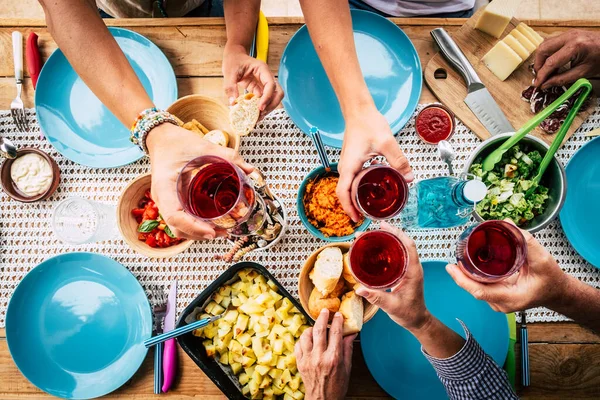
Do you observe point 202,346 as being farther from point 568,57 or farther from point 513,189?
point 568,57

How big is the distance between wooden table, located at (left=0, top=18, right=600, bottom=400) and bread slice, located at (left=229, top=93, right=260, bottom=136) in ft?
0.80

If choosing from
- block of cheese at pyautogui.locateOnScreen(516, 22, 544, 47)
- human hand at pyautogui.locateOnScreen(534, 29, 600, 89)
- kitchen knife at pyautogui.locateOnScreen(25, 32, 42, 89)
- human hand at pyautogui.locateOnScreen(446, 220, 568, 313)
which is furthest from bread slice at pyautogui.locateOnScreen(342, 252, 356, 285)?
kitchen knife at pyautogui.locateOnScreen(25, 32, 42, 89)

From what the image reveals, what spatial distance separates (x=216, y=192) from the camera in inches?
45.3

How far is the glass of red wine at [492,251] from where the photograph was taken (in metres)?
1.08

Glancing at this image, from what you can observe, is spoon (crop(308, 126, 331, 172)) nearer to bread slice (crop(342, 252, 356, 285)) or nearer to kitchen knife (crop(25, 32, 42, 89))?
bread slice (crop(342, 252, 356, 285))

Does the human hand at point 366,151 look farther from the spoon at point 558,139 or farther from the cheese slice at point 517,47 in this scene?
the cheese slice at point 517,47

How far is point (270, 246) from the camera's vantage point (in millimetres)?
1412

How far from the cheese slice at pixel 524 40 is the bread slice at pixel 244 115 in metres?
1.00

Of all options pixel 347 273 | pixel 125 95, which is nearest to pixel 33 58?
pixel 125 95

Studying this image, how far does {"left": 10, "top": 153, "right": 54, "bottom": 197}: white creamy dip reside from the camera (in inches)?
56.4

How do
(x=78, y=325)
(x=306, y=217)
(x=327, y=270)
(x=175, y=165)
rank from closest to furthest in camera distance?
(x=175, y=165) < (x=327, y=270) < (x=306, y=217) < (x=78, y=325)

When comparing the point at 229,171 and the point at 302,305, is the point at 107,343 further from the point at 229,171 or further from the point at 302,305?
the point at 229,171

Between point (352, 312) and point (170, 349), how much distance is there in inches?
26.6

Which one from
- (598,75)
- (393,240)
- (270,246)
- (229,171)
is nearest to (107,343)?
(270,246)
